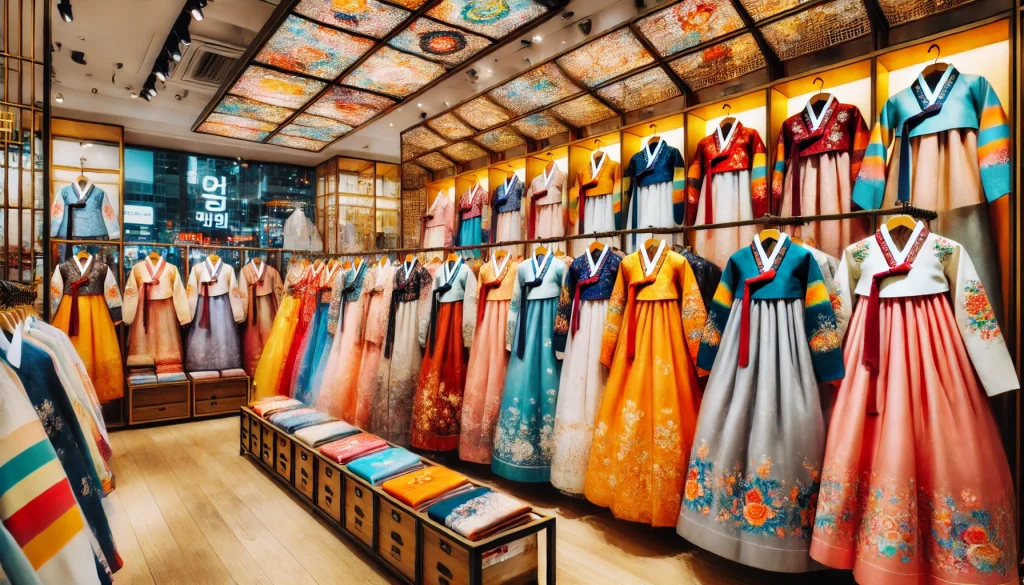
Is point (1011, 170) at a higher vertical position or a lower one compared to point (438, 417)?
higher

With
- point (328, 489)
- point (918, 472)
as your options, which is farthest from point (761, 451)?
point (328, 489)

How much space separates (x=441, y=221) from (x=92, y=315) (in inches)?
127

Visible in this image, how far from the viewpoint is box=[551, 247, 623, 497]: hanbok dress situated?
2.84m

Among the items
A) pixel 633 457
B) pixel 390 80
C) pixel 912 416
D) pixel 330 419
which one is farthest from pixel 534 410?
pixel 390 80

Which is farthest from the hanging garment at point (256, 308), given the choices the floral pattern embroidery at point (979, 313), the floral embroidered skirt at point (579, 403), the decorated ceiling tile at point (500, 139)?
the floral pattern embroidery at point (979, 313)

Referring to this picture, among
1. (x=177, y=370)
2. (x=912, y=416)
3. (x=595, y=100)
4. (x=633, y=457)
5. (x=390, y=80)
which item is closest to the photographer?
(x=912, y=416)

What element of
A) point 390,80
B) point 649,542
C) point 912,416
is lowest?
point 649,542

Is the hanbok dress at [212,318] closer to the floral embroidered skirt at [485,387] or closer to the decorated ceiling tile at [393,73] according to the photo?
the decorated ceiling tile at [393,73]

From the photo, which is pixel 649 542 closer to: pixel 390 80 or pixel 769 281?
pixel 769 281

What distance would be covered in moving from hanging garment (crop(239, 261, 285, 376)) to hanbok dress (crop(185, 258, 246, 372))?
15 centimetres

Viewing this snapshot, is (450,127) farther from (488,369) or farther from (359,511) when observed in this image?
(359,511)

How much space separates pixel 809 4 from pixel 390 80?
2891 millimetres

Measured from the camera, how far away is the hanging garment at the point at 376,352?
4.00 m

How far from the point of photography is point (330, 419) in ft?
11.3
